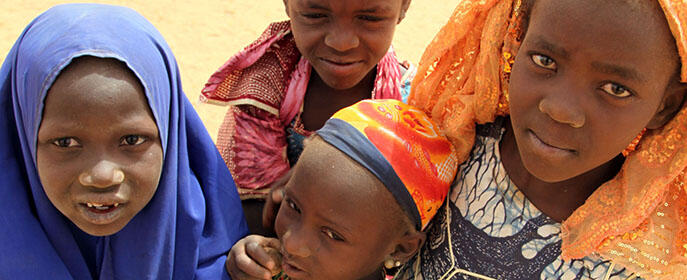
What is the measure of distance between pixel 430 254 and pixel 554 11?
0.85 m

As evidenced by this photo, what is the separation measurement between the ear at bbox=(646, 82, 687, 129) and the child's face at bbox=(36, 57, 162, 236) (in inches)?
53.8

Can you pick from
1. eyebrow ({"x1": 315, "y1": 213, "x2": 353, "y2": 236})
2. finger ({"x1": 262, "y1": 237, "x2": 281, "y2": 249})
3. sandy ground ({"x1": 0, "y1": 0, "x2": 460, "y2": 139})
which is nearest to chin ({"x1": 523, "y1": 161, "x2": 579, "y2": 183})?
eyebrow ({"x1": 315, "y1": 213, "x2": 353, "y2": 236})

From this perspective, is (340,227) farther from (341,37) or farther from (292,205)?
(341,37)

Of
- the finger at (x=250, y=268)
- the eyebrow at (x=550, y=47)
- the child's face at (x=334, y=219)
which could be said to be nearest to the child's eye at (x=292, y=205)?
the child's face at (x=334, y=219)

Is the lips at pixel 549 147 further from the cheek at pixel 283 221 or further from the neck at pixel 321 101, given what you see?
the neck at pixel 321 101

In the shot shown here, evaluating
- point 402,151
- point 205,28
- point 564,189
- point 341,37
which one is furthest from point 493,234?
point 205,28

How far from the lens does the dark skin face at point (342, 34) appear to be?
2.26 metres

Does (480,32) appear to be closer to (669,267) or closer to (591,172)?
(591,172)

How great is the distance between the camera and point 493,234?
165 cm

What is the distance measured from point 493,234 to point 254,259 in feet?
2.68

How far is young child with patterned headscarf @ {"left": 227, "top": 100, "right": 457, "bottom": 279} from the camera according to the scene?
168cm

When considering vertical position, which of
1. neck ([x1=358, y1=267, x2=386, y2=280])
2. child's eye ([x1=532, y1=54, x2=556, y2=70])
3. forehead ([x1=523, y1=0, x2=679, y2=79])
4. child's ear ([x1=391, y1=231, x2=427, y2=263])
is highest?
forehead ([x1=523, y1=0, x2=679, y2=79])

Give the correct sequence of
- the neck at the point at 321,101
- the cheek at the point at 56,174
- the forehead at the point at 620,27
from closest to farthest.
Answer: the forehead at the point at 620,27
the cheek at the point at 56,174
the neck at the point at 321,101

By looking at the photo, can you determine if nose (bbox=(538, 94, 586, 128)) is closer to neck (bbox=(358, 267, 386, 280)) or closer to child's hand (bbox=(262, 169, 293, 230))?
neck (bbox=(358, 267, 386, 280))
